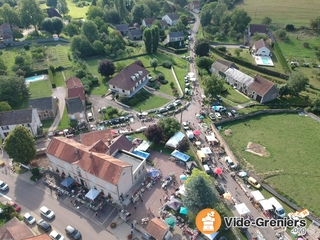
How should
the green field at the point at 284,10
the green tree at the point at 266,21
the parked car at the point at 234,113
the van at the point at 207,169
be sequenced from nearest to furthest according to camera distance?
the van at the point at 207,169
the parked car at the point at 234,113
the green tree at the point at 266,21
the green field at the point at 284,10

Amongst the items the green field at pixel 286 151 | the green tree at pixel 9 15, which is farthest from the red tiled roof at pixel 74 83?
the green tree at pixel 9 15

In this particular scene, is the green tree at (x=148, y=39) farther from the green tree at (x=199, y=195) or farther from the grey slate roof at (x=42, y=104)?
the green tree at (x=199, y=195)

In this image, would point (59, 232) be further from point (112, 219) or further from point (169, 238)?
point (169, 238)

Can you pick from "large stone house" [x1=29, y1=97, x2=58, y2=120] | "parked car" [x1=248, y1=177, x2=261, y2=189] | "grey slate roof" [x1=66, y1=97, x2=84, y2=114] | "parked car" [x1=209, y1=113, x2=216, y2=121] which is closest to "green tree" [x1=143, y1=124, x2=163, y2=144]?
"parked car" [x1=209, y1=113, x2=216, y2=121]

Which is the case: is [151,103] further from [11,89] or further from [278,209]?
[278,209]

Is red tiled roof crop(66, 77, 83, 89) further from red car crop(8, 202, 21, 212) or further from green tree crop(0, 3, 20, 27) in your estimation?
green tree crop(0, 3, 20, 27)
